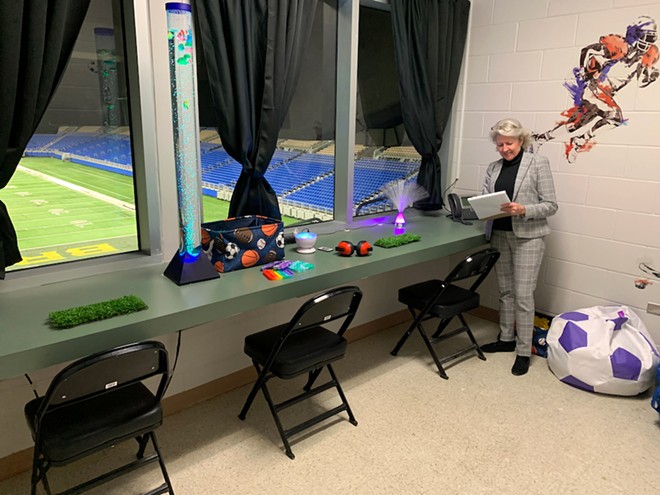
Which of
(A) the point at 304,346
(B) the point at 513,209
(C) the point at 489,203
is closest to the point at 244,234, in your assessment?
(A) the point at 304,346

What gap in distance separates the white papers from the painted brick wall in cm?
70

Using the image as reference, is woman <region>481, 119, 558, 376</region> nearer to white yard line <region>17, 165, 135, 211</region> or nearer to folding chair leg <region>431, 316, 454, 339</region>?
folding chair leg <region>431, 316, 454, 339</region>

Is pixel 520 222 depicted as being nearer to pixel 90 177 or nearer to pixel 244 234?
pixel 244 234

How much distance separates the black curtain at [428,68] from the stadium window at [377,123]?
19 cm

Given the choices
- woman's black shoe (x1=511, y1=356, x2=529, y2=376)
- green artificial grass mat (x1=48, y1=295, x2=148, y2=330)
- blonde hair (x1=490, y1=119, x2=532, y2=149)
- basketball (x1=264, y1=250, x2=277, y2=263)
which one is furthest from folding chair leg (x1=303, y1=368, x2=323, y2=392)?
blonde hair (x1=490, y1=119, x2=532, y2=149)

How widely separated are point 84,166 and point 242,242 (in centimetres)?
97

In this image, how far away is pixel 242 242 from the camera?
2.40 metres

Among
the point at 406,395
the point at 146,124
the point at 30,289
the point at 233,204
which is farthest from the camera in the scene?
the point at 406,395

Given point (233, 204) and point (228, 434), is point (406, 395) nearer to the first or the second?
point (228, 434)

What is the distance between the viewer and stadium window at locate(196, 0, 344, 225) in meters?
2.75

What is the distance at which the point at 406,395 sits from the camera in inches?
112

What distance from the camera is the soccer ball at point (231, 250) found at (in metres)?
2.36

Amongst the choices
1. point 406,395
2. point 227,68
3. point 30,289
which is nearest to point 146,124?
point 227,68

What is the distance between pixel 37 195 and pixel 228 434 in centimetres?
152
